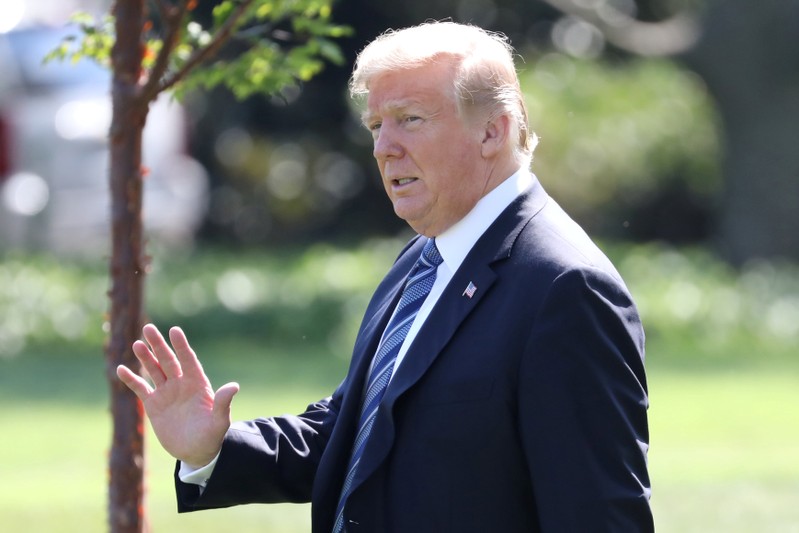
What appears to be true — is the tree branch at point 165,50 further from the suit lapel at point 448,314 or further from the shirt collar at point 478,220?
the suit lapel at point 448,314

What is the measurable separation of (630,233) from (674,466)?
1456 centimetres

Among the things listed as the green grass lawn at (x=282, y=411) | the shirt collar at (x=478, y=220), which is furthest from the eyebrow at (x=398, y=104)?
the green grass lawn at (x=282, y=411)

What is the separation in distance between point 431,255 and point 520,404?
0.58m

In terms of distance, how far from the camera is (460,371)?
9.65ft

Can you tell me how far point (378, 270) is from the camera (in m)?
13.6

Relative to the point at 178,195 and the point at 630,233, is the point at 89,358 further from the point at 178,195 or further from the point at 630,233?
the point at 630,233

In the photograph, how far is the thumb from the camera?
10.6ft

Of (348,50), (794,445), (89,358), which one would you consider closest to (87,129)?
(348,50)

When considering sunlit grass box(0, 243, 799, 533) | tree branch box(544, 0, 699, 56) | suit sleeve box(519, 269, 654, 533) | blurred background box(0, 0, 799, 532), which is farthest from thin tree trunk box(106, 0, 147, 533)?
tree branch box(544, 0, 699, 56)

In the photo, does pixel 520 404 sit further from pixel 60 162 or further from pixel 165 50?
pixel 60 162

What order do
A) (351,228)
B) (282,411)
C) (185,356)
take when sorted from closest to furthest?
(185,356), (282,411), (351,228)

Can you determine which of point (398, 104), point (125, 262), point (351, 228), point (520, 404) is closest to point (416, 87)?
point (398, 104)

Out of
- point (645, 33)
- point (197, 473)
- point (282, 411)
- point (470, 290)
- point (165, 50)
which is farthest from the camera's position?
point (645, 33)

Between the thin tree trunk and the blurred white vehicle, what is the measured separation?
1283 cm
